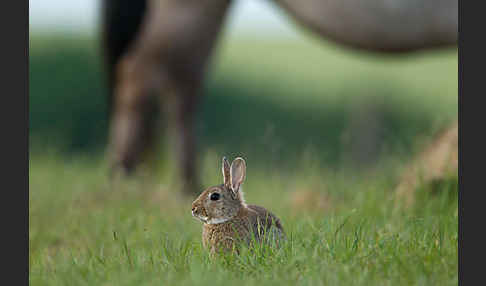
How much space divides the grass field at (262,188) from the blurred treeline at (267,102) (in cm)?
3

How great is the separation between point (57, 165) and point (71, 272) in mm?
3343

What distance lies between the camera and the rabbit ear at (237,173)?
6.57ft

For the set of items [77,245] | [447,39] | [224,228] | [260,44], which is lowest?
[77,245]

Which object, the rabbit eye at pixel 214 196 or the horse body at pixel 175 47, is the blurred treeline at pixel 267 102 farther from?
the rabbit eye at pixel 214 196

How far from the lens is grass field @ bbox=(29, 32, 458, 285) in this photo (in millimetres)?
2064

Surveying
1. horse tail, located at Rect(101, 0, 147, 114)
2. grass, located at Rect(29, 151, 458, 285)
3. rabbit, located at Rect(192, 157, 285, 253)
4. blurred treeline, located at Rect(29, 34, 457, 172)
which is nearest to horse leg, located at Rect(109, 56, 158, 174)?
horse tail, located at Rect(101, 0, 147, 114)

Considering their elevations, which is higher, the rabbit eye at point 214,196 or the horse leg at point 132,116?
the horse leg at point 132,116

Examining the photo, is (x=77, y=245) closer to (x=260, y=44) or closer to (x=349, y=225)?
(x=349, y=225)

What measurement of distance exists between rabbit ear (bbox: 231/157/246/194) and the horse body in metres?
2.50

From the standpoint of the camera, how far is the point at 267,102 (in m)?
8.89

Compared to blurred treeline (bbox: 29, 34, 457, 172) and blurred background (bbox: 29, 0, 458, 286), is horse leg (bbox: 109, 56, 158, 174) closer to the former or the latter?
blurred background (bbox: 29, 0, 458, 286)

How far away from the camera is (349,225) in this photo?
2600mm

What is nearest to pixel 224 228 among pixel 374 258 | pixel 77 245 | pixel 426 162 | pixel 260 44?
pixel 374 258

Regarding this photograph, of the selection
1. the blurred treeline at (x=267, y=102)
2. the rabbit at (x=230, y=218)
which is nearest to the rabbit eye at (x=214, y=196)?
the rabbit at (x=230, y=218)
